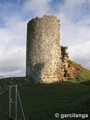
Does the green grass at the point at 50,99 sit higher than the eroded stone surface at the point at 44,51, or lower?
lower

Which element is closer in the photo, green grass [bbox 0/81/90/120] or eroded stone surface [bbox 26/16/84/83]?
green grass [bbox 0/81/90/120]

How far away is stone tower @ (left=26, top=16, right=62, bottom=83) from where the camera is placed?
38812 mm

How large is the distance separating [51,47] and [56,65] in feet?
6.08

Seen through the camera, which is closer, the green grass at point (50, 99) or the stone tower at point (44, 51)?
the green grass at point (50, 99)

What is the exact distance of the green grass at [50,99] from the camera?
2366 cm

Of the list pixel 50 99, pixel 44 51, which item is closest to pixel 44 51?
pixel 44 51

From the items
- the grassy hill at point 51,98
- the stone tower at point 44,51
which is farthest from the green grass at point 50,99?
the stone tower at point 44,51

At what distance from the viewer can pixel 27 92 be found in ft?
111

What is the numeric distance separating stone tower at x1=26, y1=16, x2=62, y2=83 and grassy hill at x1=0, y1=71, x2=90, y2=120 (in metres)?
1.65

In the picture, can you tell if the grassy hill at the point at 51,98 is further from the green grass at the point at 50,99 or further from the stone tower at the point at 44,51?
the stone tower at the point at 44,51

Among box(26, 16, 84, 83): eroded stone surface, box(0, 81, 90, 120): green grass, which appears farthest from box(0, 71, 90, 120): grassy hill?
box(26, 16, 84, 83): eroded stone surface

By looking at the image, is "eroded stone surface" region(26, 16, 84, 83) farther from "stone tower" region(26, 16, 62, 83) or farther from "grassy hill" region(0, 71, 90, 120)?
"grassy hill" region(0, 71, 90, 120)

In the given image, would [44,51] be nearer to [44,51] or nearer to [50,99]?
[44,51]

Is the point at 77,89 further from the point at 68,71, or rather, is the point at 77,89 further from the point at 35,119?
the point at 35,119
